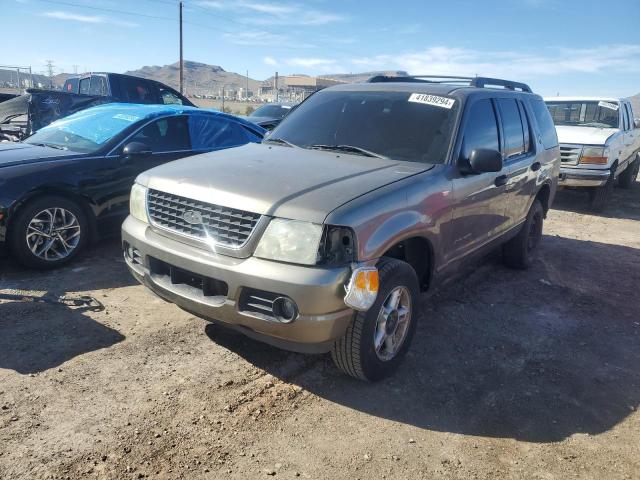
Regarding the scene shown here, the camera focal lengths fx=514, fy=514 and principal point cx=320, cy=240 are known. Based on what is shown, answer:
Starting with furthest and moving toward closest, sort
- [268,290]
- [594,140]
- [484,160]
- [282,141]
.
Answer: [594,140] < [282,141] < [484,160] < [268,290]

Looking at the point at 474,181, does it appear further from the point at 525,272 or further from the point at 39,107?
the point at 39,107

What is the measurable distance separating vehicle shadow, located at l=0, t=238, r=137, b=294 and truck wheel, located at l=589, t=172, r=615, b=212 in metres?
8.55

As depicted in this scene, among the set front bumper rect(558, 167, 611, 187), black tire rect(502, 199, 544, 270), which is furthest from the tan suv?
front bumper rect(558, 167, 611, 187)

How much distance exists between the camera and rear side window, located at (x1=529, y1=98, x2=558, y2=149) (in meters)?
5.67

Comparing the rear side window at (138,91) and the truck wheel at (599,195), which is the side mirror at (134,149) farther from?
the truck wheel at (599,195)

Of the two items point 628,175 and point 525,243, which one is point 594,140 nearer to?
point 628,175

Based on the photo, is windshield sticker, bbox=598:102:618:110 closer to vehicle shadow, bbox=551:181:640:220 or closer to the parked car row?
vehicle shadow, bbox=551:181:640:220

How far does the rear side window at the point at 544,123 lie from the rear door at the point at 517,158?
1.33 feet

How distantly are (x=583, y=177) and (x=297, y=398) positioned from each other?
27.3ft

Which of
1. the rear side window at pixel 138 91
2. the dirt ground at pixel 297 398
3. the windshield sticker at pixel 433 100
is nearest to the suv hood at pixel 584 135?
the dirt ground at pixel 297 398

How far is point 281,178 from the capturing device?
3.21 metres

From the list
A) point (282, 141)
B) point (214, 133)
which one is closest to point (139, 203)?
point (282, 141)

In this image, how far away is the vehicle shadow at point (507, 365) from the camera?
3.12m

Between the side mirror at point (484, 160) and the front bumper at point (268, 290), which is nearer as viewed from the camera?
the front bumper at point (268, 290)
